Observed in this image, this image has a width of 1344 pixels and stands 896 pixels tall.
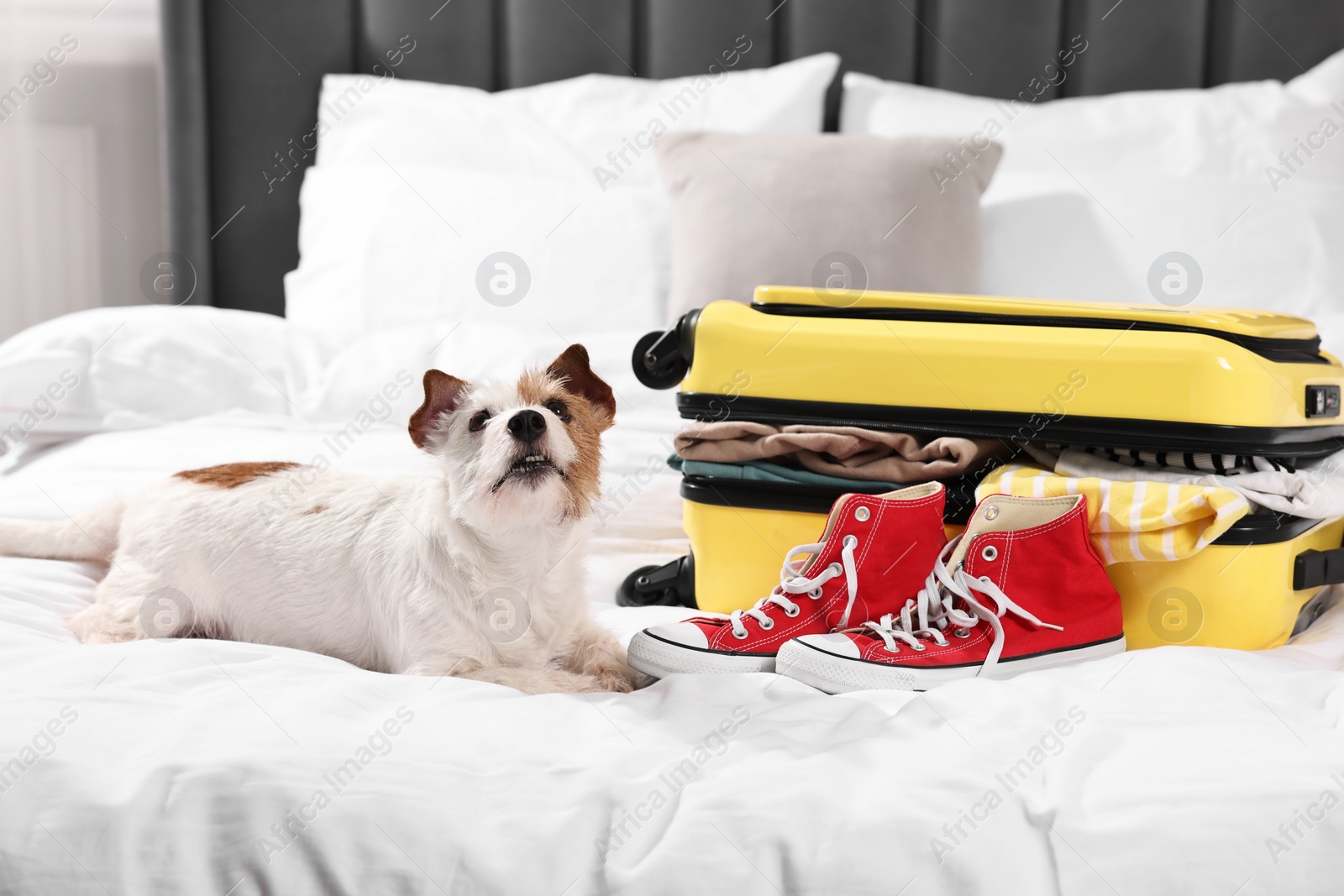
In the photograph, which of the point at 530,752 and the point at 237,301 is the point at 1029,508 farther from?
the point at 237,301

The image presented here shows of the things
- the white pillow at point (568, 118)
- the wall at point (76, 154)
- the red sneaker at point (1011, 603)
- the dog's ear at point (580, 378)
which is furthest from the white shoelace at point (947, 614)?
the wall at point (76, 154)

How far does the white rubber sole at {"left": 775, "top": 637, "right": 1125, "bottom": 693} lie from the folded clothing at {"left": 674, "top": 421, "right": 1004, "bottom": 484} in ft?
0.81

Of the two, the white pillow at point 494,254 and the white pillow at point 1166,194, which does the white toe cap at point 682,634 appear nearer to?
the white pillow at point 494,254

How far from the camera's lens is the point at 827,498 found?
3.63 feet

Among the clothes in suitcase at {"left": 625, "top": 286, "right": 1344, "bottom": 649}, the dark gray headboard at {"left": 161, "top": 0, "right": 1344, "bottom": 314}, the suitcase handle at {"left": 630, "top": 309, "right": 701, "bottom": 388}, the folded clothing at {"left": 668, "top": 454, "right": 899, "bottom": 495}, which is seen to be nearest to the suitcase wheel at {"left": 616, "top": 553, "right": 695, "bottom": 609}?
the clothes in suitcase at {"left": 625, "top": 286, "right": 1344, "bottom": 649}

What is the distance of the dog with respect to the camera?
2.87ft

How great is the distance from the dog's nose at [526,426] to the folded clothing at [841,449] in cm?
33

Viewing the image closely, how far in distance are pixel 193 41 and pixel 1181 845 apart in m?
2.60

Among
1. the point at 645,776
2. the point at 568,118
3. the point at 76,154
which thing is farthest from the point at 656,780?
the point at 76,154

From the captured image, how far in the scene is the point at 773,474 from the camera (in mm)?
1132

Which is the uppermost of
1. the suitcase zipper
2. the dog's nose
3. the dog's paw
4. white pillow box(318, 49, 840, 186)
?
white pillow box(318, 49, 840, 186)

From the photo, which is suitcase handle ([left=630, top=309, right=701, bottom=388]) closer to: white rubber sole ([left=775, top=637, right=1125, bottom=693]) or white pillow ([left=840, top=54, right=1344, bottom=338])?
white rubber sole ([left=775, top=637, right=1125, bottom=693])

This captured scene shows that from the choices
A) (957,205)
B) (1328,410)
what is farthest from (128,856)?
(957,205)

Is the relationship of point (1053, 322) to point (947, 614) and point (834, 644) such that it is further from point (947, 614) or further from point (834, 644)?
point (834, 644)
